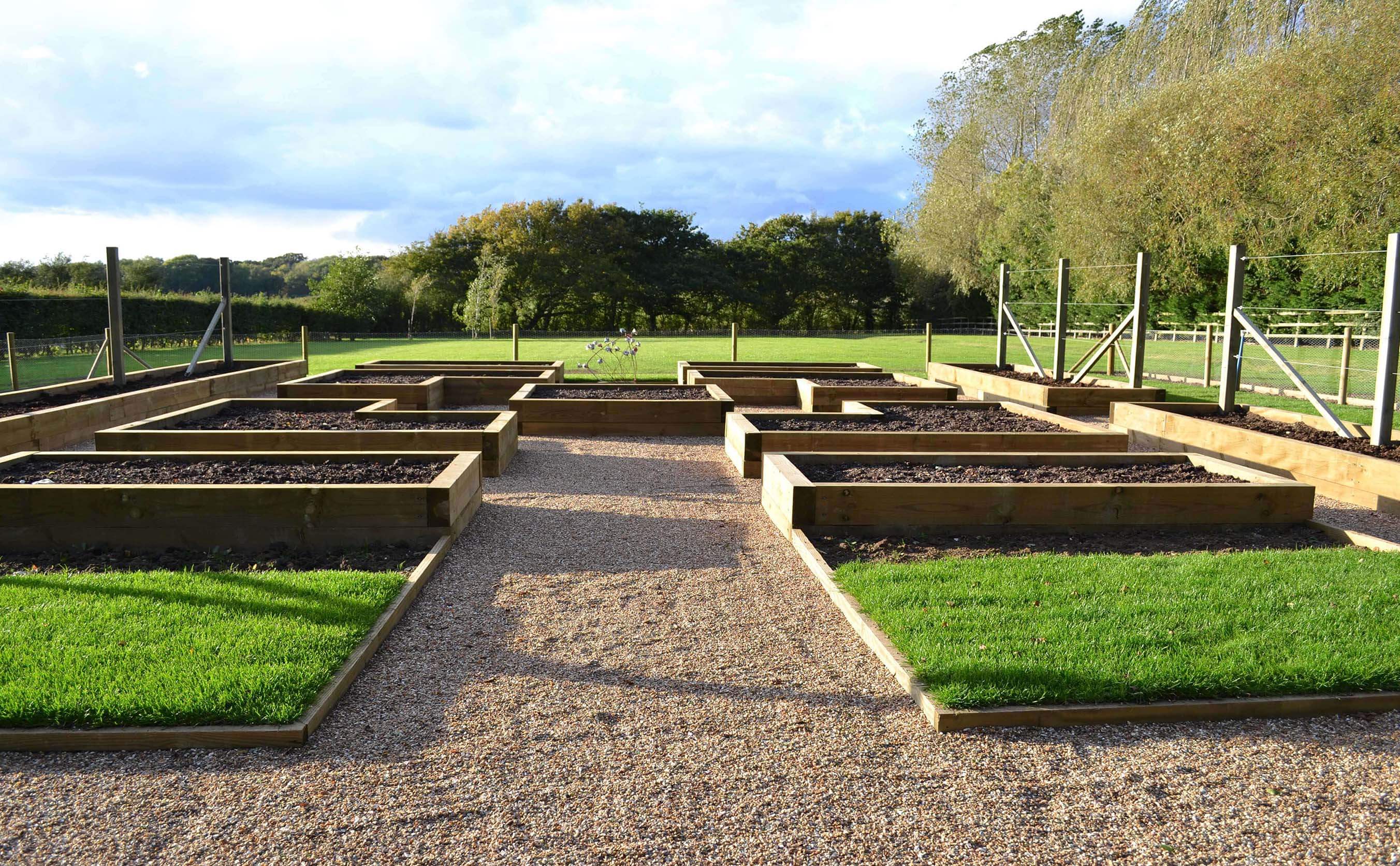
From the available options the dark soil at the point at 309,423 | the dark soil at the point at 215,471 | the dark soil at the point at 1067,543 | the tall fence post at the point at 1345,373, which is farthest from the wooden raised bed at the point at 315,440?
the tall fence post at the point at 1345,373

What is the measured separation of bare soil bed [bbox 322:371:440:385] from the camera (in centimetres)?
1279

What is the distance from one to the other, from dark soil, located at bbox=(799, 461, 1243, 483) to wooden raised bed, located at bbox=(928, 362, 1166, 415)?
165 inches

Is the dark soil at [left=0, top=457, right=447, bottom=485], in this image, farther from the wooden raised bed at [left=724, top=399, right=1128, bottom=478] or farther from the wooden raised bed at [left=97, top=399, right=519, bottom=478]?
the wooden raised bed at [left=724, top=399, right=1128, bottom=478]

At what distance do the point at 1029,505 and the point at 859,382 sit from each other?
7.41 metres

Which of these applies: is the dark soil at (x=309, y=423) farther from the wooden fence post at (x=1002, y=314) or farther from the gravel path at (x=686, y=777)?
the wooden fence post at (x=1002, y=314)

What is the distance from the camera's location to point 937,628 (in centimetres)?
378

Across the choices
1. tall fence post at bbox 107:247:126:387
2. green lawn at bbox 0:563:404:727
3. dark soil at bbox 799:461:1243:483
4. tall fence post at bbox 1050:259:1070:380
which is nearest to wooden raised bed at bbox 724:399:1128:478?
dark soil at bbox 799:461:1243:483

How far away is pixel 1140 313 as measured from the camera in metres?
11.5

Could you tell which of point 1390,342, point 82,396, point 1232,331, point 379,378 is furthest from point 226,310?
point 1390,342

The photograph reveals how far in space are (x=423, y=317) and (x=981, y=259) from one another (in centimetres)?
2621

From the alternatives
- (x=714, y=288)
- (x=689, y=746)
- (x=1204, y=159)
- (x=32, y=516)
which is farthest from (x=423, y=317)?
(x=689, y=746)

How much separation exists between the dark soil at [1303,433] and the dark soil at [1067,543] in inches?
87.1

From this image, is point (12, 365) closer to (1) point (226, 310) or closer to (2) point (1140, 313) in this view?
(1) point (226, 310)

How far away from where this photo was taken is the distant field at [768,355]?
44.0 feet
